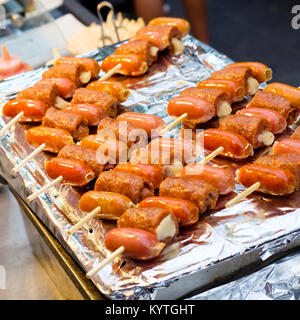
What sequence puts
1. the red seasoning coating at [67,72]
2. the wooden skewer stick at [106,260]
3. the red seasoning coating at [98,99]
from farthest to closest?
the red seasoning coating at [67,72] → the red seasoning coating at [98,99] → the wooden skewer stick at [106,260]

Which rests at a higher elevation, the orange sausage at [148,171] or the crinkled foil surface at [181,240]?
the orange sausage at [148,171]

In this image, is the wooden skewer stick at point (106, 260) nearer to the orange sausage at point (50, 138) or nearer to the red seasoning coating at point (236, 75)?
the orange sausage at point (50, 138)

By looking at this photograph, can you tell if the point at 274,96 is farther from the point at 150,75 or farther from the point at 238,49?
the point at 238,49

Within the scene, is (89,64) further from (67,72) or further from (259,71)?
(259,71)

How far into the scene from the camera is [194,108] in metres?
2.95

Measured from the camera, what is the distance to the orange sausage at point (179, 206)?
7.54 ft

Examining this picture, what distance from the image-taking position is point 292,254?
2346 millimetres

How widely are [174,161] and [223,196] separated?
35 centimetres

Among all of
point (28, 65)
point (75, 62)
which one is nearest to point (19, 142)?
point (75, 62)

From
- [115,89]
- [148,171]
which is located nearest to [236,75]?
[115,89]

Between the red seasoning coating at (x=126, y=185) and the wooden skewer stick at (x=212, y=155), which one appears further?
the wooden skewer stick at (x=212, y=155)

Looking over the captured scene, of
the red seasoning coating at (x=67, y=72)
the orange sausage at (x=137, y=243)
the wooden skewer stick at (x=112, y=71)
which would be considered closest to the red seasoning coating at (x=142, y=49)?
the wooden skewer stick at (x=112, y=71)

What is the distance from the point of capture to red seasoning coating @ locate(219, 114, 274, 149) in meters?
2.74

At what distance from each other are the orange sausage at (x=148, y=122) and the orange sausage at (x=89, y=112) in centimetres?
20
